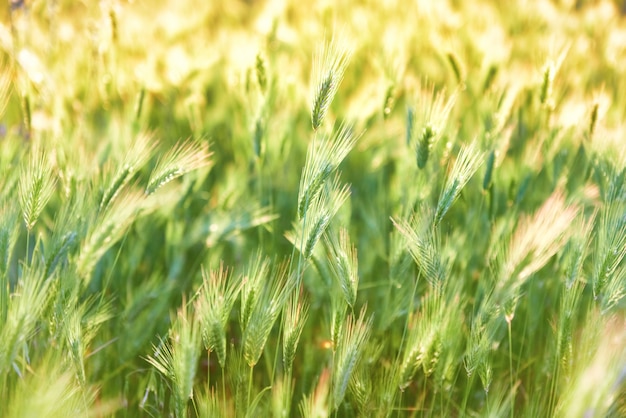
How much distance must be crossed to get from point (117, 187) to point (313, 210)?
0.28 m

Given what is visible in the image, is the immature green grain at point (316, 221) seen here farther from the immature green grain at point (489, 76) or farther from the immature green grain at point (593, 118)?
the immature green grain at point (489, 76)

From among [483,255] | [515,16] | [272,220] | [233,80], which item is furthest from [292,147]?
[515,16]

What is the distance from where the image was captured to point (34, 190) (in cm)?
89

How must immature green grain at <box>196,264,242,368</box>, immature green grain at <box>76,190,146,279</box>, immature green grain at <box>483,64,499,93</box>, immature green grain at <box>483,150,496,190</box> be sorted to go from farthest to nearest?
immature green grain at <box>483,64,499,93</box> < immature green grain at <box>483,150,496,190</box> < immature green grain at <box>76,190,146,279</box> < immature green grain at <box>196,264,242,368</box>

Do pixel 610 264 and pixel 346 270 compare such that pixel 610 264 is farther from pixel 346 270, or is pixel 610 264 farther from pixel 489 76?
pixel 489 76

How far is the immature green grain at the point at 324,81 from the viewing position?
0.91m

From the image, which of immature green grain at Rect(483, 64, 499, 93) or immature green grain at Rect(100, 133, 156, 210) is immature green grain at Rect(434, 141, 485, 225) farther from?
immature green grain at Rect(483, 64, 499, 93)

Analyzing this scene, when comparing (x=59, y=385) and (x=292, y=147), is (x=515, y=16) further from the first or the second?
(x=59, y=385)

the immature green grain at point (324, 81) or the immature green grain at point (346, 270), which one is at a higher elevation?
the immature green grain at point (324, 81)

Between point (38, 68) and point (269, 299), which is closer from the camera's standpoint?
point (269, 299)

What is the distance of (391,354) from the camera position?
3.81 feet

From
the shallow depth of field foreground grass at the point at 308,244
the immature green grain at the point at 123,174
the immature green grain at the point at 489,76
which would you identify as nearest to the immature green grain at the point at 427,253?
the shallow depth of field foreground grass at the point at 308,244

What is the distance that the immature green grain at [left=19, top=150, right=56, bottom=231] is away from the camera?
882 mm

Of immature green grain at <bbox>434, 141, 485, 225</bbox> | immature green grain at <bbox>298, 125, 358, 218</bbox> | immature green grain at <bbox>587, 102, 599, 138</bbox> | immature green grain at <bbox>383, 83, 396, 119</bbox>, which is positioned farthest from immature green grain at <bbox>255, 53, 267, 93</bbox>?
immature green grain at <bbox>587, 102, 599, 138</bbox>
